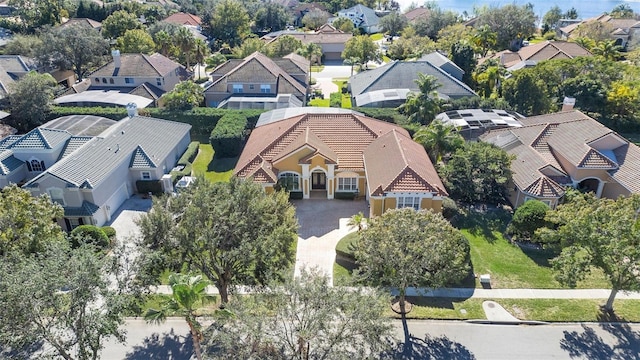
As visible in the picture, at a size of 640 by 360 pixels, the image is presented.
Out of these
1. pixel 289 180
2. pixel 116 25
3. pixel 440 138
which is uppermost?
pixel 116 25

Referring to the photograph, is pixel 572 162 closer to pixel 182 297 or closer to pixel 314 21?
pixel 182 297

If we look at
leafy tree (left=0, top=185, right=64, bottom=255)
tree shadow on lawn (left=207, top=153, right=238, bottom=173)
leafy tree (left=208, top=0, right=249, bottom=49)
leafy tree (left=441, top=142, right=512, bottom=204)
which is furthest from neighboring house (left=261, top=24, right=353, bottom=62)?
leafy tree (left=0, top=185, right=64, bottom=255)

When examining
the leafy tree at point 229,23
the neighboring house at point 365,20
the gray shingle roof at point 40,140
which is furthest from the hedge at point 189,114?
the neighboring house at point 365,20

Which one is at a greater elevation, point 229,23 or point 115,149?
point 229,23

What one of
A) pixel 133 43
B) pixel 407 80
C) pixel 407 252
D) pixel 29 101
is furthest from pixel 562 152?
pixel 133 43

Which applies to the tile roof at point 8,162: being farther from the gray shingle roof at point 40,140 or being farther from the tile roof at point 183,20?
the tile roof at point 183,20

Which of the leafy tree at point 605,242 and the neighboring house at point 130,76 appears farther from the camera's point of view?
the neighboring house at point 130,76
